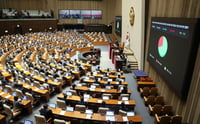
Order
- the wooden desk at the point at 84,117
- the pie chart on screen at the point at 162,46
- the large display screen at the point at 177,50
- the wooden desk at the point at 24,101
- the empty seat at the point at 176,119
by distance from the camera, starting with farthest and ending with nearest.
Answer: the pie chart on screen at the point at 162,46 → the wooden desk at the point at 24,101 → the empty seat at the point at 176,119 → the wooden desk at the point at 84,117 → the large display screen at the point at 177,50

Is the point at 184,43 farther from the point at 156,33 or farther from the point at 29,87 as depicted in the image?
the point at 29,87

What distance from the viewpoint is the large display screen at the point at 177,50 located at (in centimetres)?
621

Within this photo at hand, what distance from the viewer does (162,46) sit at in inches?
368

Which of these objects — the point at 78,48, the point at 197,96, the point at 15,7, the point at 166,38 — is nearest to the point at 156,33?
the point at 166,38

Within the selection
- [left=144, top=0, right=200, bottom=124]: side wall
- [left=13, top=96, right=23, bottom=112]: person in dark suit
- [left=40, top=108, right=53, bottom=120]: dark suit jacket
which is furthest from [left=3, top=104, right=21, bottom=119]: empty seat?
[left=144, top=0, right=200, bottom=124]: side wall

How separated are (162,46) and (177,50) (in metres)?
2.07

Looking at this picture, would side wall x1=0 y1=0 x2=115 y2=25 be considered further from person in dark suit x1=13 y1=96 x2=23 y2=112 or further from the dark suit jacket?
the dark suit jacket

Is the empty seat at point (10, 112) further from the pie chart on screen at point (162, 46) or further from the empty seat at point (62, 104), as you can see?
the pie chart on screen at point (162, 46)

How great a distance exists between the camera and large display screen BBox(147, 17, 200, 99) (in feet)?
20.4

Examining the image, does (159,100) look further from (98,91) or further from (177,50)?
(98,91)

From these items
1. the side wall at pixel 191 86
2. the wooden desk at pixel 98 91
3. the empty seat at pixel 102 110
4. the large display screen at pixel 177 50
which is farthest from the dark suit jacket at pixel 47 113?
the side wall at pixel 191 86

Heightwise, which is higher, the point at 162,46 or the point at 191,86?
the point at 162,46

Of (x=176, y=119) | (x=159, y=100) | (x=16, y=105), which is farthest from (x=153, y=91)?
(x=16, y=105)

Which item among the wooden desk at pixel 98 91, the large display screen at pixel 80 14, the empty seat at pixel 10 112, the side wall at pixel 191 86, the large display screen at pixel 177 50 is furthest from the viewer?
the large display screen at pixel 80 14
